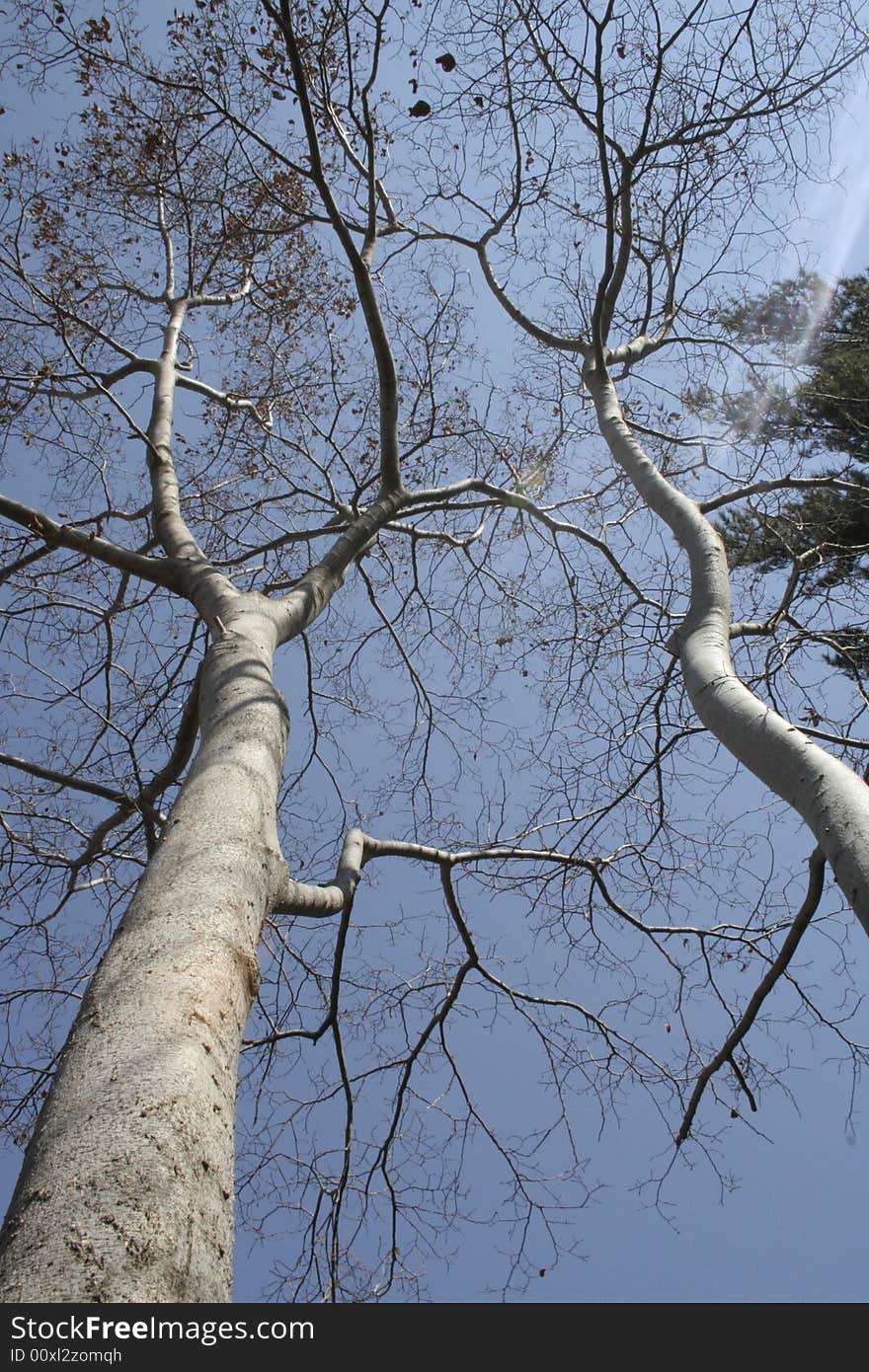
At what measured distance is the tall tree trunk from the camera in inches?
43.7

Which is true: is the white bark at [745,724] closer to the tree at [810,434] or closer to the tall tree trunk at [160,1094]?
the tree at [810,434]

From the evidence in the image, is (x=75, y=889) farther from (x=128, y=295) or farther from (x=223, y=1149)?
(x=128, y=295)

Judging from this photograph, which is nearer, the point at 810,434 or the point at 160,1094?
the point at 160,1094

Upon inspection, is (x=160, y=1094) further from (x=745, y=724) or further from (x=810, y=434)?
(x=810, y=434)

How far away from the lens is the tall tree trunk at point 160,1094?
111cm

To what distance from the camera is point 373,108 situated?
12.8 feet

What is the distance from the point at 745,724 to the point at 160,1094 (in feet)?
5.32

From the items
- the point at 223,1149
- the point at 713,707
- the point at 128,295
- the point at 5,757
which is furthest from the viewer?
the point at 128,295

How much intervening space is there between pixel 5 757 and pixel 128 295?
3848 millimetres

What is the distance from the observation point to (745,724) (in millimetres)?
2188

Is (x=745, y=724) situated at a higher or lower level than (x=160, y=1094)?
higher

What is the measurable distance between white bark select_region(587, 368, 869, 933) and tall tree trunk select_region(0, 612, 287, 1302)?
1246 millimetres

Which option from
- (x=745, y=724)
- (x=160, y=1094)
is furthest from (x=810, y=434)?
(x=160, y=1094)
